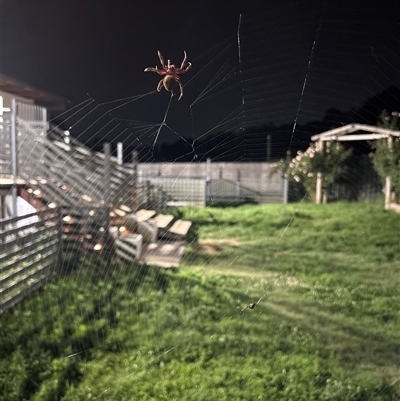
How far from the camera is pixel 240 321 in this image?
2.94ft

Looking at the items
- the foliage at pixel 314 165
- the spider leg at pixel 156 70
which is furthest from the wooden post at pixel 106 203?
the foliage at pixel 314 165

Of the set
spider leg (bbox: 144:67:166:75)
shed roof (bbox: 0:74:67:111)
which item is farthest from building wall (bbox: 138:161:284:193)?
shed roof (bbox: 0:74:67:111)

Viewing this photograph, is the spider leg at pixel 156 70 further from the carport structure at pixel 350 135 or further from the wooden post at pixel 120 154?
the carport structure at pixel 350 135

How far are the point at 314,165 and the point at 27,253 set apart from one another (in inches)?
26.6

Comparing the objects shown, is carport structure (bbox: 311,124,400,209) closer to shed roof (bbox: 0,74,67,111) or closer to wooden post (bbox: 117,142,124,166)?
wooden post (bbox: 117,142,124,166)

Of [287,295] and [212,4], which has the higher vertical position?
[212,4]

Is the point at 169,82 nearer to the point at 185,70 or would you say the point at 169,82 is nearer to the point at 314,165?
the point at 185,70

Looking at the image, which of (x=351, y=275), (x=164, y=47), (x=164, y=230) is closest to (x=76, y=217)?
(x=164, y=230)

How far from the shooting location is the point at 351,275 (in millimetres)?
849

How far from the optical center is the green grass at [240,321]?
84 cm

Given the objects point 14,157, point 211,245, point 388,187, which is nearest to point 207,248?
point 211,245

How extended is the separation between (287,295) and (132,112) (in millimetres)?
517

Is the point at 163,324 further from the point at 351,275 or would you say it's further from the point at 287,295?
the point at 351,275

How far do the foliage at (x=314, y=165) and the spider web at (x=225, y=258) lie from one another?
0.03 meters
